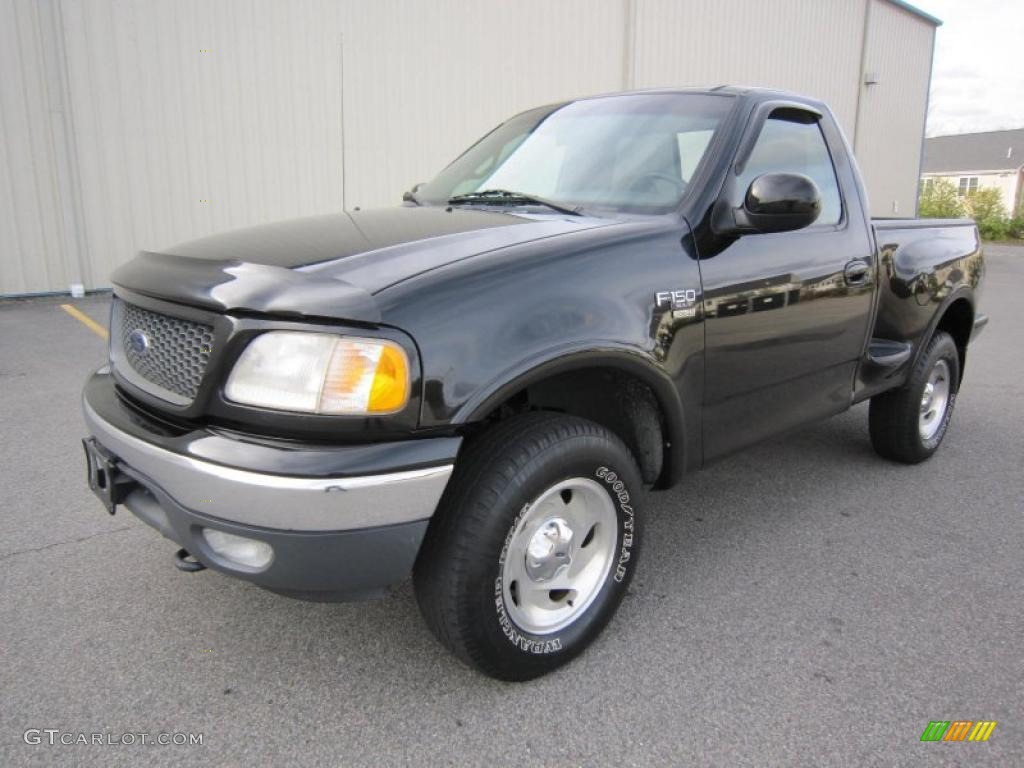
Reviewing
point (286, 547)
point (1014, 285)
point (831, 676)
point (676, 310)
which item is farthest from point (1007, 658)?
point (1014, 285)

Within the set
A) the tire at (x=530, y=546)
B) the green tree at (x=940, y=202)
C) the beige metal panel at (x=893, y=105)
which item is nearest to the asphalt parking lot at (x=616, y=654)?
the tire at (x=530, y=546)

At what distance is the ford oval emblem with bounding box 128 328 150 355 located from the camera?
88.3 inches

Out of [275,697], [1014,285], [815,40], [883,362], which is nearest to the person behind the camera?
[275,697]

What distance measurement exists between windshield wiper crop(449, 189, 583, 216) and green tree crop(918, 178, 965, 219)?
35620 millimetres

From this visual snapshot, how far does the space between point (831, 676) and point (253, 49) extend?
32.7 feet

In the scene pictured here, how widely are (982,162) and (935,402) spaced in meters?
56.5

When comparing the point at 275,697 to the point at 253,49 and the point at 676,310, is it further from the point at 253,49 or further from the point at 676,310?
the point at 253,49

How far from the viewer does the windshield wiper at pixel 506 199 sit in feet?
9.32

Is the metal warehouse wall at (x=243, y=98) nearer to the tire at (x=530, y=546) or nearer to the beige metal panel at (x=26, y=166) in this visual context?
the beige metal panel at (x=26, y=166)

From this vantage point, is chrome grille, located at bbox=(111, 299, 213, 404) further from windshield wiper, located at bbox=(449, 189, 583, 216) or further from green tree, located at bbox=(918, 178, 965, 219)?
green tree, located at bbox=(918, 178, 965, 219)

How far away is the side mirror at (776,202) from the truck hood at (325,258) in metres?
0.50

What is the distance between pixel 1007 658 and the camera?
2469mm

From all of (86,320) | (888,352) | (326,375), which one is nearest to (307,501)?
(326,375)

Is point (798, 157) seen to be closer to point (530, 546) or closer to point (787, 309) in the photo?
point (787, 309)
